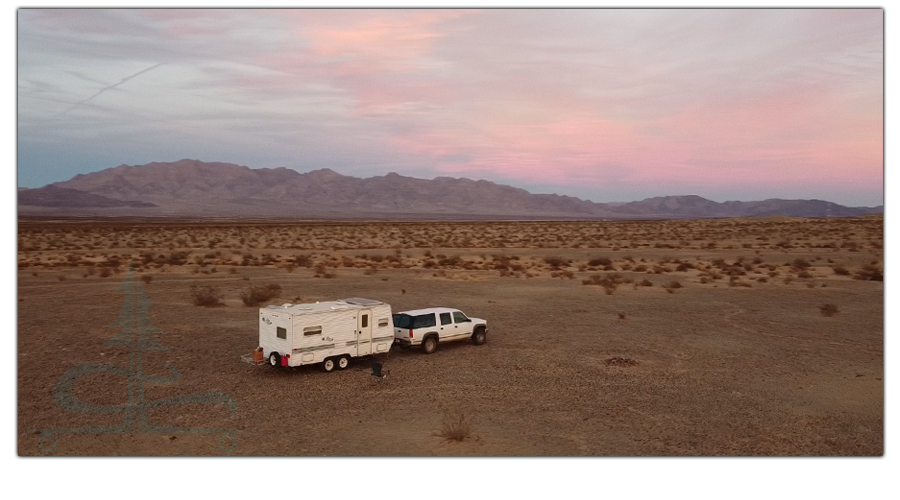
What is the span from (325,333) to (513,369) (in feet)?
17.5

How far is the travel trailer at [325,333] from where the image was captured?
16.4 meters

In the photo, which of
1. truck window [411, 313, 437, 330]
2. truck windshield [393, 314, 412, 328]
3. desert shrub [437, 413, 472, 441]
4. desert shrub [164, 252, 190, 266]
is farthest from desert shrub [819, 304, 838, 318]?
desert shrub [164, 252, 190, 266]

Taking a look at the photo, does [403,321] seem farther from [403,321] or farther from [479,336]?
[479,336]

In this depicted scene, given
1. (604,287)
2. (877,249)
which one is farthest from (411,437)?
(877,249)

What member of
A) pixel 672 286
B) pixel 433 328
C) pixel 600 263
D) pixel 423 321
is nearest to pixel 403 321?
pixel 423 321

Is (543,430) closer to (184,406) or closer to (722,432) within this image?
(722,432)

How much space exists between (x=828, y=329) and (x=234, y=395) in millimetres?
21304

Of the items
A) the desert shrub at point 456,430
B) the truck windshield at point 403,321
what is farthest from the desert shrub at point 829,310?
the desert shrub at point 456,430

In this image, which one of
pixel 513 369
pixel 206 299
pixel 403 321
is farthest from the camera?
pixel 206 299

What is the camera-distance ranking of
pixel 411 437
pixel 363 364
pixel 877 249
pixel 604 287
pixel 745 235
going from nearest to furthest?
1. pixel 411 437
2. pixel 363 364
3. pixel 604 287
4. pixel 877 249
5. pixel 745 235

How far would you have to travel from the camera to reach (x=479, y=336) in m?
21.0

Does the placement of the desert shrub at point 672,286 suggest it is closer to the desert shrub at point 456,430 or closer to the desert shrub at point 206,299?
the desert shrub at point 206,299

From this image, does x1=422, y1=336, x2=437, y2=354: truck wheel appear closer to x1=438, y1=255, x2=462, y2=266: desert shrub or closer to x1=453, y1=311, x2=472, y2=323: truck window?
x1=453, y1=311, x2=472, y2=323: truck window

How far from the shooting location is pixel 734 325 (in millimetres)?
24688
